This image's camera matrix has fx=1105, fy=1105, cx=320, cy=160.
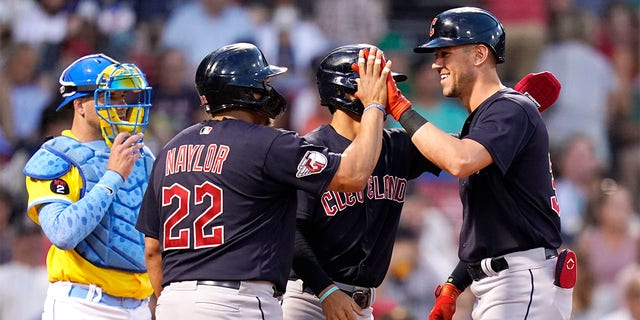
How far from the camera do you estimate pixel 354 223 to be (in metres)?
5.32

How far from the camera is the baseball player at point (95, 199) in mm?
5406

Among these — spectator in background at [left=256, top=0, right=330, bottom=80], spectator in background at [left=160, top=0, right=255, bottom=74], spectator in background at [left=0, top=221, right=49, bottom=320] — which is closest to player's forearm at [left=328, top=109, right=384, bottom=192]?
spectator in background at [left=0, top=221, right=49, bottom=320]

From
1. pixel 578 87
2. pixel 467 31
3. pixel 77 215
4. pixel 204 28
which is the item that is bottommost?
pixel 578 87

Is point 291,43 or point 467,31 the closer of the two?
point 467,31

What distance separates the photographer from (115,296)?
555 cm

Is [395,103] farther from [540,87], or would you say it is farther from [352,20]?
[352,20]

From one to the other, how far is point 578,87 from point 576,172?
94 centimetres

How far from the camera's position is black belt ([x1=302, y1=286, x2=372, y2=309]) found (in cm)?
529

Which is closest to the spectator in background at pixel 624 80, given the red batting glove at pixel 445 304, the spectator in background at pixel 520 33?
the spectator in background at pixel 520 33

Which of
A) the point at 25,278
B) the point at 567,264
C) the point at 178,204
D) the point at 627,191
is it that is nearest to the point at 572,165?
the point at 627,191

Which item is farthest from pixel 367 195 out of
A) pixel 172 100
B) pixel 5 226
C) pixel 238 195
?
pixel 172 100

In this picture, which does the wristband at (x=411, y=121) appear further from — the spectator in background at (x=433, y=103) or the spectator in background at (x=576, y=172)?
the spectator in background at (x=576, y=172)

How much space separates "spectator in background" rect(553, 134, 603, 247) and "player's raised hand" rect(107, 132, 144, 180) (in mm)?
6207

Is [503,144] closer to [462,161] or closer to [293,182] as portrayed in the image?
[462,161]
